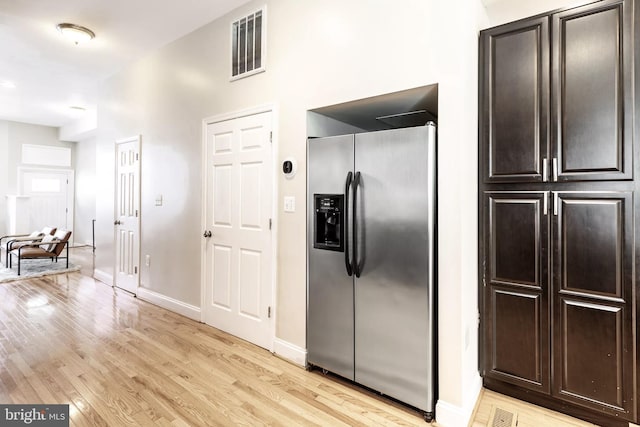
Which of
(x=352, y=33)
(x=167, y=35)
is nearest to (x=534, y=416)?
(x=352, y=33)

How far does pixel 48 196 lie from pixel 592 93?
37.0 ft

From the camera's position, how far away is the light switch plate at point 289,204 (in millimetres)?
2725

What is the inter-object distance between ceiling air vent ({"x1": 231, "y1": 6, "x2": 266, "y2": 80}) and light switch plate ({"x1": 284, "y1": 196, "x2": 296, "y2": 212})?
3.91 ft

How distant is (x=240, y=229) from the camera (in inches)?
124

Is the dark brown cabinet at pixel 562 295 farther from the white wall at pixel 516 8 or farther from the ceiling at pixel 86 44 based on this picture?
the ceiling at pixel 86 44

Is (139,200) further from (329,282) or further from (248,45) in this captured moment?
(329,282)

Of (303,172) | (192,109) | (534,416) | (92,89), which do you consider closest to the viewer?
(534,416)

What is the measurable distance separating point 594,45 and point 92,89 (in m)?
6.88

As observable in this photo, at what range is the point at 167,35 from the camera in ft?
12.3

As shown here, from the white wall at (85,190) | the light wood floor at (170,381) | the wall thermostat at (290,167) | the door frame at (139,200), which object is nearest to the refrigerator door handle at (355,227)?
the wall thermostat at (290,167)

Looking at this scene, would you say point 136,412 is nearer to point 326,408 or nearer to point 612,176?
point 326,408

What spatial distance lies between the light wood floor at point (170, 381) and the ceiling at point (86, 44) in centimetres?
317

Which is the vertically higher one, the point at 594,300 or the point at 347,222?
the point at 347,222

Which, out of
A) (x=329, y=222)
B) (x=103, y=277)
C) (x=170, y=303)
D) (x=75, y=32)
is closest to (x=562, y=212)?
(x=329, y=222)
